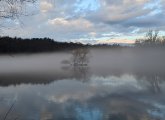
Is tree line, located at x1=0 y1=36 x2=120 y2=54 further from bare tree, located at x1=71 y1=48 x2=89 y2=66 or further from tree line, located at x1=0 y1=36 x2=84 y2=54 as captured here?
bare tree, located at x1=71 y1=48 x2=89 y2=66

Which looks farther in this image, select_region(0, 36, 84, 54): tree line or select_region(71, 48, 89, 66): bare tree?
select_region(0, 36, 84, 54): tree line

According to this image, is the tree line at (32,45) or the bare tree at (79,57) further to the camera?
the tree line at (32,45)

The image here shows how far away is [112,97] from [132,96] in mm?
1504

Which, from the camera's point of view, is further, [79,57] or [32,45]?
[32,45]

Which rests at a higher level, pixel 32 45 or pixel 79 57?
Result: pixel 32 45

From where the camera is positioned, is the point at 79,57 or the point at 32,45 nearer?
the point at 79,57

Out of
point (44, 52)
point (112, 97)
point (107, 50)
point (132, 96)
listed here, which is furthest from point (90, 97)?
point (107, 50)

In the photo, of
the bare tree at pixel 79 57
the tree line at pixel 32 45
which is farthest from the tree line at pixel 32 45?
the bare tree at pixel 79 57

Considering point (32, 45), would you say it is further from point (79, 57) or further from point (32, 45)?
point (79, 57)

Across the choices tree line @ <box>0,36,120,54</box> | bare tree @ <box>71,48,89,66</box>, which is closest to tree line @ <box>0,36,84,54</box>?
tree line @ <box>0,36,120,54</box>

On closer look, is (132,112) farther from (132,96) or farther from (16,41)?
(16,41)

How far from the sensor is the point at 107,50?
17162 centimetres

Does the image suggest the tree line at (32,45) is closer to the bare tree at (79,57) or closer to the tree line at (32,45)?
the tree line at (32,45)

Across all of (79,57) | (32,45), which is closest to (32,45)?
(32,45)
